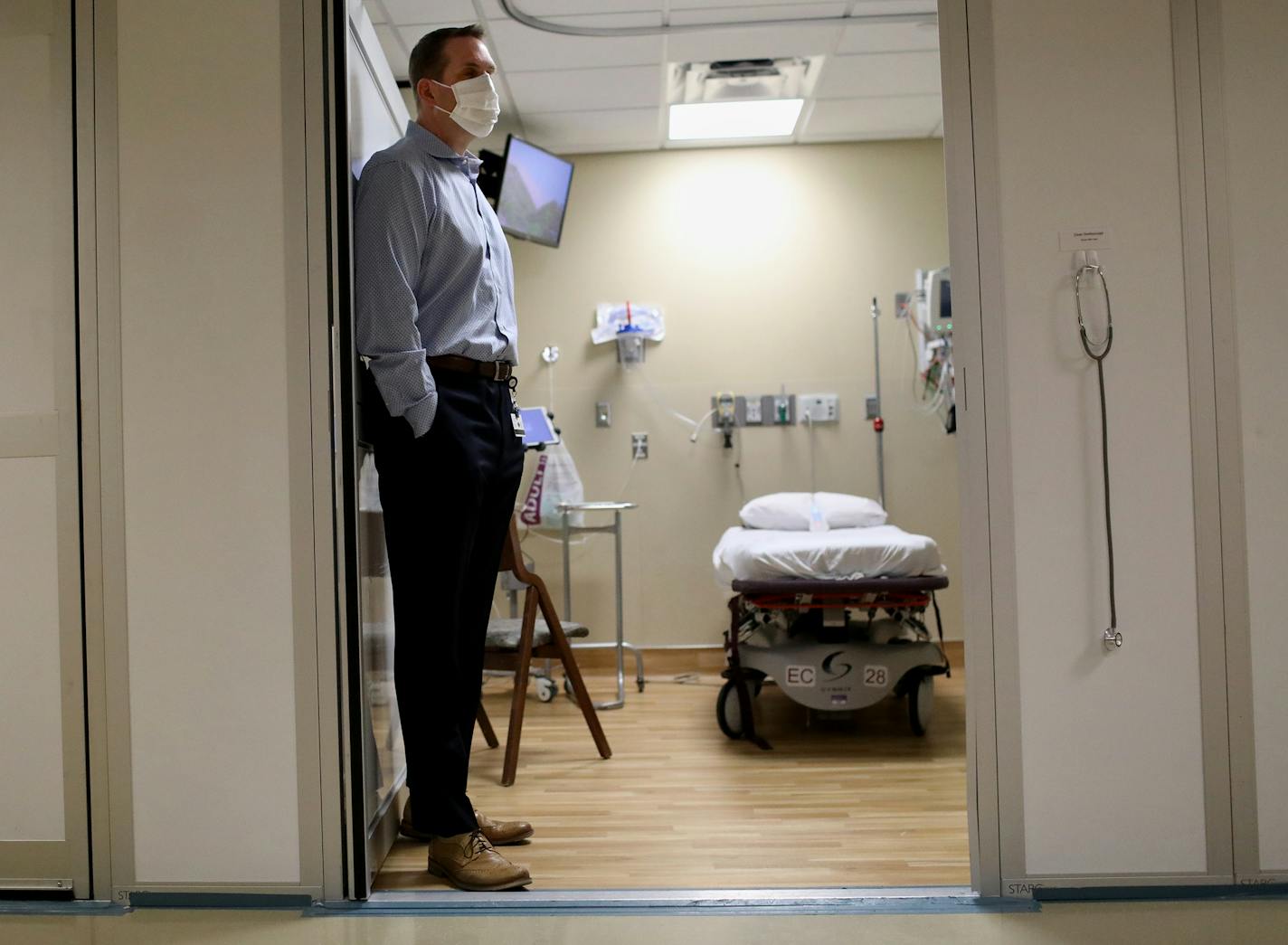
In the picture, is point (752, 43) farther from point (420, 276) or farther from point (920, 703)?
point (920, 703)

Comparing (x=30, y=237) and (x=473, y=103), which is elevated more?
(x=473, y=103)

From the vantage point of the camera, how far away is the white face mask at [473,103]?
2270 mm

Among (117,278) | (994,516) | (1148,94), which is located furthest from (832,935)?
(117,278)

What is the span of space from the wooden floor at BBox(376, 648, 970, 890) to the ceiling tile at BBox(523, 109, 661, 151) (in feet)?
8.31

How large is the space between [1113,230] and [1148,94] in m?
0.27

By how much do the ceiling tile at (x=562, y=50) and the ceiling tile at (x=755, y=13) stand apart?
0.18 m

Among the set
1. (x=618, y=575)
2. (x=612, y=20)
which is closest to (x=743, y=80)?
(x=612, y=20)

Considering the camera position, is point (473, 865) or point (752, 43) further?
point (752, 43)

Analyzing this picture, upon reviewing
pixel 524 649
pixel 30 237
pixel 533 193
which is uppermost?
pixel 533 193

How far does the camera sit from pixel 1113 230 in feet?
6.59

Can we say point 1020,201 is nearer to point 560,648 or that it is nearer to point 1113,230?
point 1113,230

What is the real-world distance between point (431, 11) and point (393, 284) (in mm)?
2033

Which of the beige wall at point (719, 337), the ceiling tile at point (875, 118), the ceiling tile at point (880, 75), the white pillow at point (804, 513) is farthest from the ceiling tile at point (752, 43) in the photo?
the white pillow at point (804, 513)

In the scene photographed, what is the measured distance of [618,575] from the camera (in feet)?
14.7
